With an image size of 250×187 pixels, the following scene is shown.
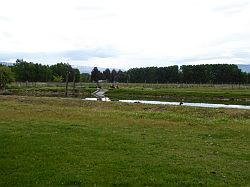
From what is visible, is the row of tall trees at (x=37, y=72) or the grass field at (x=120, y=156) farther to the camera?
the row of tall trees at (x=37, y=72)

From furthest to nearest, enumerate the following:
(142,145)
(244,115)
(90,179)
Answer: (244,115)
(142,145)
(90,179)

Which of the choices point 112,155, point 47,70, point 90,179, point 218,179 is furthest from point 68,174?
point 47,70

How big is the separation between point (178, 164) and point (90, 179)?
374 centimetres

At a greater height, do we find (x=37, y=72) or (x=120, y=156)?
(x=37, y=72)

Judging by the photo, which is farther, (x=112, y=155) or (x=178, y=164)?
(x=112, y=155)

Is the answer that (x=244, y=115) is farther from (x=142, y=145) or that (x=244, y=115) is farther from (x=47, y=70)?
(x=47, y=70)

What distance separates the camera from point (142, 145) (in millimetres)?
18141

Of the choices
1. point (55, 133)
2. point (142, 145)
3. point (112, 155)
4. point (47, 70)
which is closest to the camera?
point (112, 155)

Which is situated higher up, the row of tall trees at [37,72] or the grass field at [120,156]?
the row of tall trees at [37,72]

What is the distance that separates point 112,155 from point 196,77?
558ft

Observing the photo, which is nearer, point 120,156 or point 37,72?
point 120,156

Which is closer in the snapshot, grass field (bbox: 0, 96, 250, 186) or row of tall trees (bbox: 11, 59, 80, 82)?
grass field (bbox: 0, 96, 250, 186)

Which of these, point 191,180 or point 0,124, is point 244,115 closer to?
point 0,124

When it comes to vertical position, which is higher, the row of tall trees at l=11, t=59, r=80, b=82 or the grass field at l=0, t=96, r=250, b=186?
the row of tall trees at l=11, t=59, r=80, b=82
